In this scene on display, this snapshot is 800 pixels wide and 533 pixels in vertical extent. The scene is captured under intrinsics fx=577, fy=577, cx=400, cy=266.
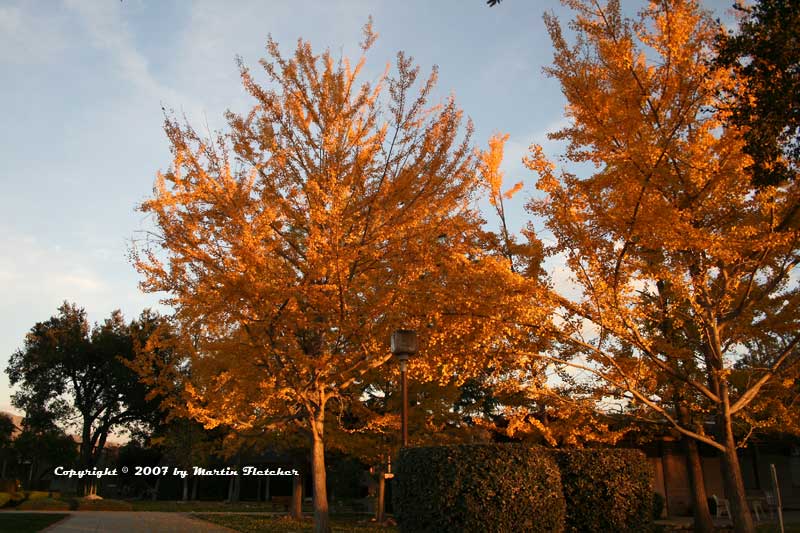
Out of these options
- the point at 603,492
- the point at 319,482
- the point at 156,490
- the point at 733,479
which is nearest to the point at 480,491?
the point at 603,492

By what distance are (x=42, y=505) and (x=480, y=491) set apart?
23.1 metres

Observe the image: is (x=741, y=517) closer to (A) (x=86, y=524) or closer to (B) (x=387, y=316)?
(B) (x=387, y=316)

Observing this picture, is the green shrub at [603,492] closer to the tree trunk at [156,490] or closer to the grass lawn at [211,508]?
the grass lawn at [211,508]

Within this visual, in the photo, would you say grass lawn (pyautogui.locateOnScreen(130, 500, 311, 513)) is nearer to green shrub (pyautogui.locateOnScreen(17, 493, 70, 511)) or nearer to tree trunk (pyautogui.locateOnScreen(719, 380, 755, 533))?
green shrub (pyautogui.locateOnScreen(17, 493, 70, 511))

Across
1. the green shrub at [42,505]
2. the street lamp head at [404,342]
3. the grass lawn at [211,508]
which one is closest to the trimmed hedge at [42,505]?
the green shrub at [42,505]

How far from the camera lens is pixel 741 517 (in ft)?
25.7

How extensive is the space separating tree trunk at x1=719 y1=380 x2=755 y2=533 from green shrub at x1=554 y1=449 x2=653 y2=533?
1.14 metres

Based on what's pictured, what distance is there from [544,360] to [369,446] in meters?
8.30

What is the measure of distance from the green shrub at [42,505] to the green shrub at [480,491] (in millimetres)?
21369

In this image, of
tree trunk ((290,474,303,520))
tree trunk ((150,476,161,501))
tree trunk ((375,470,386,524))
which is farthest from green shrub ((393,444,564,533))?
tree trunk ((150,476,161,501))

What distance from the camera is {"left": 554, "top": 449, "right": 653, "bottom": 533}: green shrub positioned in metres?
7.62

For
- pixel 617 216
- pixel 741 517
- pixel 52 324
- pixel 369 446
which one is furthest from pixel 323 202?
pixel 52 324

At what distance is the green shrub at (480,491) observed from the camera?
6527 mm

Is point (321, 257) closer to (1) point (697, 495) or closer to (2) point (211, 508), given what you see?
(1) point (697, 495)
